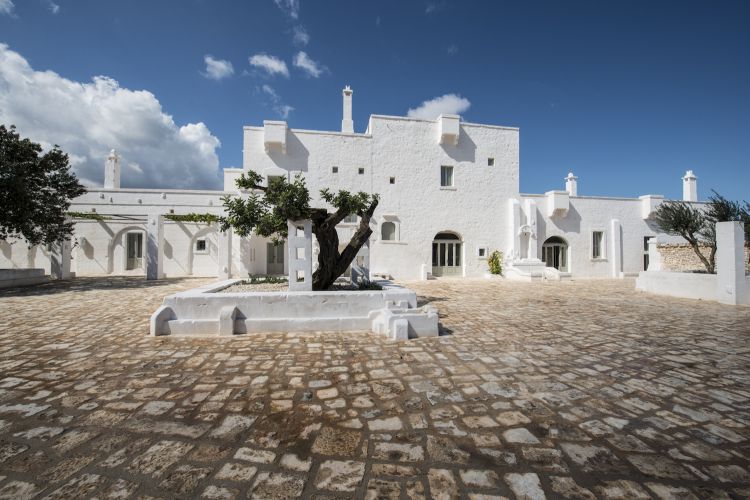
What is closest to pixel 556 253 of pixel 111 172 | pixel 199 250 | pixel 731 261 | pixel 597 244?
pixel 597 244

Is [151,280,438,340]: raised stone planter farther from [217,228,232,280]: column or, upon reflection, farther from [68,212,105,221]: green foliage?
[68,212,105,221]: green foliage

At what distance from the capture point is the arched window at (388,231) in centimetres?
1767

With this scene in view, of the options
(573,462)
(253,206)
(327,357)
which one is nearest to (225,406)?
(327,357)

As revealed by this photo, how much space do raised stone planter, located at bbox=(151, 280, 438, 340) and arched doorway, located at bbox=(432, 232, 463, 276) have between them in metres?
12.6

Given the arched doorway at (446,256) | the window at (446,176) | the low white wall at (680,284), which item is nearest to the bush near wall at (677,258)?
the low white wall at (680,284)

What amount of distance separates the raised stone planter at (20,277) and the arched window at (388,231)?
15.7 meters

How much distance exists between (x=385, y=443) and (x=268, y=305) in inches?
159

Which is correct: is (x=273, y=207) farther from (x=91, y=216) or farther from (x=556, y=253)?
(x=556, y=253)

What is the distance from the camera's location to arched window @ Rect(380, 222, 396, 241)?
58.0 feet

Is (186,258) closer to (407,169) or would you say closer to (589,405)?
(407,169)

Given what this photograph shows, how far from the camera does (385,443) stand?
237 centimetres

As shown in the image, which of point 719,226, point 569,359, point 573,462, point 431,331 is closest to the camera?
point 573,462

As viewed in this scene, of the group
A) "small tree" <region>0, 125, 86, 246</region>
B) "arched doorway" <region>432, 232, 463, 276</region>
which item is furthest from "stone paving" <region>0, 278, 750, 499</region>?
"arched doorway" <region>432, 232, 463, 276</region>

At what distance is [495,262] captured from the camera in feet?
59.6
